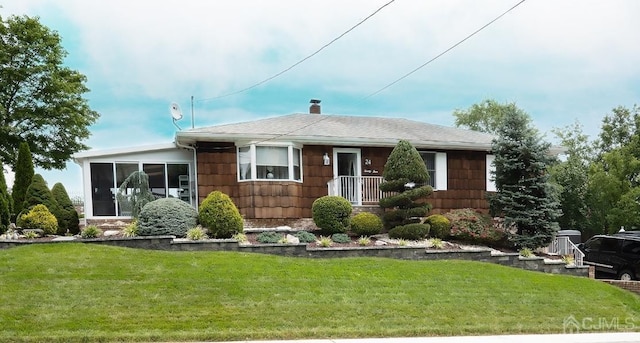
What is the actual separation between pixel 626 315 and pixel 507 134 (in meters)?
6.95

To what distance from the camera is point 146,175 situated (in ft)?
44.3

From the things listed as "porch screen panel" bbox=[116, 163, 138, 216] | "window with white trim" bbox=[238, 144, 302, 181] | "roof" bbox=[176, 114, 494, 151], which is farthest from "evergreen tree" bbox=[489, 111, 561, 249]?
"porch screen panel" bbox=[116, 163, 138, 216]

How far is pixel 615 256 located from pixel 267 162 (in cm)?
1063

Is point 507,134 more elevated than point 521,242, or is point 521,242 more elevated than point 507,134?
point 507,134

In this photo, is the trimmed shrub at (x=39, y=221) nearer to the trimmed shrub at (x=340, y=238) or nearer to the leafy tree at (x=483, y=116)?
the trimmed shrub at (x=340, y=238)

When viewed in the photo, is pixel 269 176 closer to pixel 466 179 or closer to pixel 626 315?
pixel 466 179

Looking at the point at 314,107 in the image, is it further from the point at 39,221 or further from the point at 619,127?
the point at 619,127

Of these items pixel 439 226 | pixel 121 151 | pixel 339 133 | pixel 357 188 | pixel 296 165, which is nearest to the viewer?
pixel 439 226

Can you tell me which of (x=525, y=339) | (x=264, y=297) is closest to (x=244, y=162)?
(x=264, y=297)

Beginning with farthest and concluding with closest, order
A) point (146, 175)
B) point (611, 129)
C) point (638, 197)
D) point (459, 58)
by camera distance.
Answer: point (611, 129) < point (638, 197) < point (146, 175) < point (459, 58)

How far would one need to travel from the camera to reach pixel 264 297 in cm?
812

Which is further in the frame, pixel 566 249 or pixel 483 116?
pixel 483 116

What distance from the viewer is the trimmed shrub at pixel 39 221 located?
11.6 meters

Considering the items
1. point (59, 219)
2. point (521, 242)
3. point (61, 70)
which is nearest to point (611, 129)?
point (521, 242)
